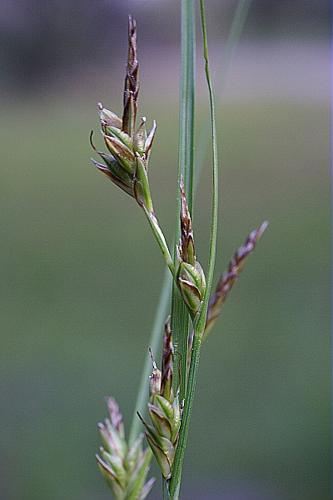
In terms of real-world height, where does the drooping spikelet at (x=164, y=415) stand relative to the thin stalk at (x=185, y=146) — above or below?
below

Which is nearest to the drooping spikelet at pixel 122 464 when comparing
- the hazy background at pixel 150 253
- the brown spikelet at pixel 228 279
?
the brown spikelet at pixel 228 279

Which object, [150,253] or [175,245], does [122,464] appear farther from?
[150,253]

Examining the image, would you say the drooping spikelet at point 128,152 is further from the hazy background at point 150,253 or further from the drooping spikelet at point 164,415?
the hazy background at point 150,253

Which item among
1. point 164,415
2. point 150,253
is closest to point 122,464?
point 164,415

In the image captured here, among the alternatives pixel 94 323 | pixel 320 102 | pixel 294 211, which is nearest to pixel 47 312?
pixel 94 323

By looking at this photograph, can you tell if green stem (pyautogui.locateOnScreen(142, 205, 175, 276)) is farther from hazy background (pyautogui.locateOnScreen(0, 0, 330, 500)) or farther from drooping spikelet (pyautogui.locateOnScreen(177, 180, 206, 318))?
hazy background (pyautogui.locateOnScreen(0, 0, 330, 500))
